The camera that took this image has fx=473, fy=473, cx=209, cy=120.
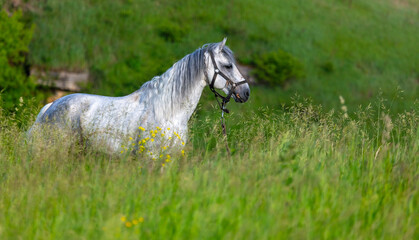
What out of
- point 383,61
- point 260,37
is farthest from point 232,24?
point 383,61

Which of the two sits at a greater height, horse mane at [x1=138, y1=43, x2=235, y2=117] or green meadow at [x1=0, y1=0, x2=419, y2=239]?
horse mane at [x1=138, y1=43, x2=235, y2=117]

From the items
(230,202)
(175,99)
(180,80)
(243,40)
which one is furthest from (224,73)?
(243,40)

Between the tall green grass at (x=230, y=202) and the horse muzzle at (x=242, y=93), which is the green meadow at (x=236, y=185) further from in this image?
the horse muzzle at (x=242, y=93)

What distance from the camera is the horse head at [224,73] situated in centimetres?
679

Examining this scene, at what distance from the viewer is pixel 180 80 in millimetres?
6715

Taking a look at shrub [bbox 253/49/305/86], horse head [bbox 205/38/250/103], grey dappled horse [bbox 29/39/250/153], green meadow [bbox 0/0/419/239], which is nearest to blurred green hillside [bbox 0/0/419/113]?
shrub [bbox 253/49/305/86]

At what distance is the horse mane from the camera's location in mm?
6672

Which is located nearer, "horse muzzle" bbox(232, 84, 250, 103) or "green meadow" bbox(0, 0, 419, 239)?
"green meadow" bbox(0, 0, 419, 239)

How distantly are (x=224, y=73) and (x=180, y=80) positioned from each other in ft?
2.13

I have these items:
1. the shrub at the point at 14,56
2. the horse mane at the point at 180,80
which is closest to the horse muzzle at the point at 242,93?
the horse mane at the point at 180,80

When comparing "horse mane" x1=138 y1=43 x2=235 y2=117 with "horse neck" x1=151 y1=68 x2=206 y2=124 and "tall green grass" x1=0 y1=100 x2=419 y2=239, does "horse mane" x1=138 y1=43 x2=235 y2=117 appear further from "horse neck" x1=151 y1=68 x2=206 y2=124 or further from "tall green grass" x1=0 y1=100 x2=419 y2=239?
"tall green grass" x1=0 y1=100 x2=419 y2=239

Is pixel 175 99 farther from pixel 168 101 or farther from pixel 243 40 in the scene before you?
pixel 243 40

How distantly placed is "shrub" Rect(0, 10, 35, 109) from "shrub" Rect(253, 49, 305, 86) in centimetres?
1356

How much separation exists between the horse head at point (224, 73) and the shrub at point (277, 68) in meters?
22.7
